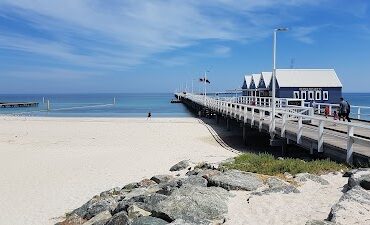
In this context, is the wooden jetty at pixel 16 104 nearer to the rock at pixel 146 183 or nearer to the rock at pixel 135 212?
the rock at pixel 146 183

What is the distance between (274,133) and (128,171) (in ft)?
20.5

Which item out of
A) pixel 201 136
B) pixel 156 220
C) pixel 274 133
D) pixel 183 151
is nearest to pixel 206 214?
pixel 156 220

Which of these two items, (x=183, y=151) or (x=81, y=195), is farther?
(x=183, y=151)

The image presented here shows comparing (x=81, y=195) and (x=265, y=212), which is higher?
(x=265, y=212)

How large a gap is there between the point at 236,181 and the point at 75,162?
35.7 ft

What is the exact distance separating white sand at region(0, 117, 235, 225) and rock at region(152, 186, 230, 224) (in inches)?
149

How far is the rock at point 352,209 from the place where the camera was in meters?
6.64

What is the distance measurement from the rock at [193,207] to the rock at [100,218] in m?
1.37

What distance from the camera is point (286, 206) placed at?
8000 mm

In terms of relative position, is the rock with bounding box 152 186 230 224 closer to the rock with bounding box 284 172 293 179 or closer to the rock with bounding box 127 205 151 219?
the rock with bounding box 127 205 151 219

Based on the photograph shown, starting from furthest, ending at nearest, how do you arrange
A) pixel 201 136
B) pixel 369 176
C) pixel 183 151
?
pixel 201 136 → pixel 183 151 → pixel 369 176

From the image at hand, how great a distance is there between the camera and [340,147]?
39.9ft

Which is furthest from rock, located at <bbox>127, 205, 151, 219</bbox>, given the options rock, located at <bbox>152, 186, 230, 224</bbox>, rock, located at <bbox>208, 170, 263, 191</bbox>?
rock, located at <bbox>208, 170, 263, 191</bbox>

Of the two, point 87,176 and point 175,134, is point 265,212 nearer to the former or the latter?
point 87,176
